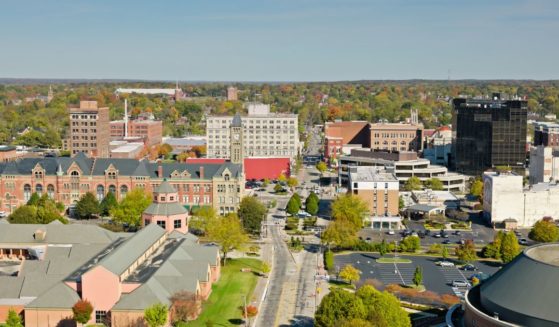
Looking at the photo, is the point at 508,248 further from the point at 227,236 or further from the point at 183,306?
the point at 183,306

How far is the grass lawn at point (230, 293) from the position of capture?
69812mm

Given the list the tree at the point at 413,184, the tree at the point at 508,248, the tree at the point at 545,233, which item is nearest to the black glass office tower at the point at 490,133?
the tree at the point at 413,184

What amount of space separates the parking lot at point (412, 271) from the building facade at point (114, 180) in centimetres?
3121

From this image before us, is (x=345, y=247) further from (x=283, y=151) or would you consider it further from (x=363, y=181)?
(x=283, y=151)

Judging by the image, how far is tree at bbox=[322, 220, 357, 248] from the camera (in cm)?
9662

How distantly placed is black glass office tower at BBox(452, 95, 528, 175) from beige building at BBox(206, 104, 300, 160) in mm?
40979

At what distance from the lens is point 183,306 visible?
67438 millimetres

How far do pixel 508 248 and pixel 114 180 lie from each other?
2493 inches

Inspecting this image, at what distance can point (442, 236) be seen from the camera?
10856 cm

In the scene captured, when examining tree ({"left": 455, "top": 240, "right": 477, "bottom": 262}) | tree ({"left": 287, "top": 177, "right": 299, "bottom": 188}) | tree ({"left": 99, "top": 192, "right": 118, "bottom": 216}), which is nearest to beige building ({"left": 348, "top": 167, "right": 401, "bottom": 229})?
tree ({"left": 455, "top": 240, "right": 477, "bottom": 262})

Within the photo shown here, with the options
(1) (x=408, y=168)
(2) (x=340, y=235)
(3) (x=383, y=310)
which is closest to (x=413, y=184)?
(1) (x=408, y=168)

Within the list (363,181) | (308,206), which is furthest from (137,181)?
(363,181)

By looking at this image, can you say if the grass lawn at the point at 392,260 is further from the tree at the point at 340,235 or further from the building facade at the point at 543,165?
the building facade at the point at 543,165

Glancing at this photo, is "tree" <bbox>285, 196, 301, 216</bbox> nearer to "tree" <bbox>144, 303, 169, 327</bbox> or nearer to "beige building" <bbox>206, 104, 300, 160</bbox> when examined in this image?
"tree" <bbox>144, 303, 169, 327</bbox>
